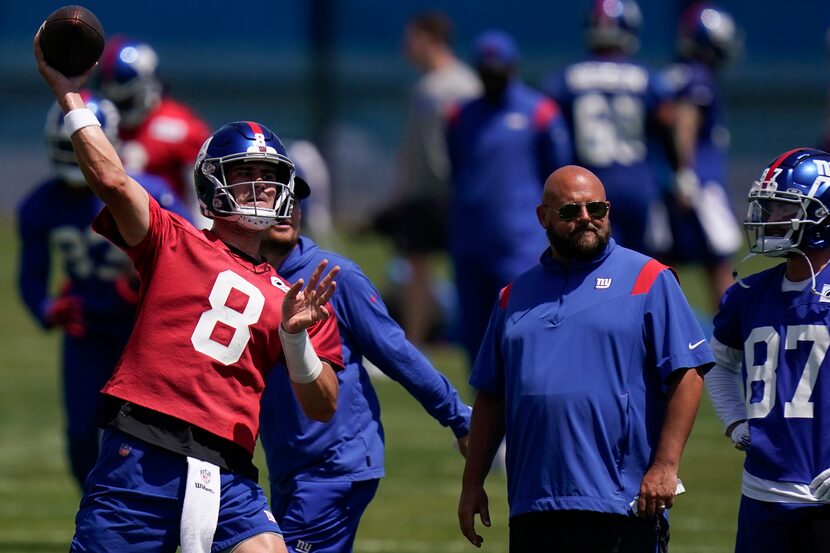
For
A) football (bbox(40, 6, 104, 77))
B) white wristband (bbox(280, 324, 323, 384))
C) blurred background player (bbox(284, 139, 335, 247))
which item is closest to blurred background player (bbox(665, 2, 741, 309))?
white wristband (bbox(280, 324, 323, 384))

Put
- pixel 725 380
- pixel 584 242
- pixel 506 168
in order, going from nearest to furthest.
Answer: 1. pixel 584 242
2. pixel 725 380
3. pixel 506 168

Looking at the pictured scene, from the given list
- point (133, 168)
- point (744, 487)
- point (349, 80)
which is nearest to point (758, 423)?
point (744, 487)

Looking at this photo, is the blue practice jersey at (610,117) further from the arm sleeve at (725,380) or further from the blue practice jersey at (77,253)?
the arm sleeve at (725,380)

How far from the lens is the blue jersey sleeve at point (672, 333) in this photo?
5.12 m

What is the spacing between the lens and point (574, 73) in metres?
10.7

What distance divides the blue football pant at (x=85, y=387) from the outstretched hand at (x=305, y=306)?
2909 millimetres

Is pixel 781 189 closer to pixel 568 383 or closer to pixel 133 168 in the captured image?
pixel 568 383

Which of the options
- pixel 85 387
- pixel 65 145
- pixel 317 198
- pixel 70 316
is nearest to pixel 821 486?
pixel 85 387

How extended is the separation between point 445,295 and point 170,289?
33.8 feet

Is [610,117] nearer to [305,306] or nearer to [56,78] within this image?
[305,306]

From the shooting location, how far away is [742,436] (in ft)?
18.0

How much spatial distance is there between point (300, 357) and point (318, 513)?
3.06ft

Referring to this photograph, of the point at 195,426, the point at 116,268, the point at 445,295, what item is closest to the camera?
the point at 195,426

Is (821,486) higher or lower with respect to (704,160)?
lower
